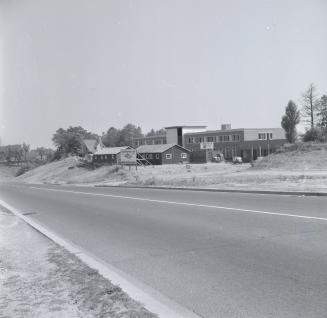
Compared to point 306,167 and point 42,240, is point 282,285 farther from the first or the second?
point 306,167

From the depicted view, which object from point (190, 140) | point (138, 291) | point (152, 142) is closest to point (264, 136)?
point (190, 140)

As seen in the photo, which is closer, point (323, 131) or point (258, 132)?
point (323, 131)

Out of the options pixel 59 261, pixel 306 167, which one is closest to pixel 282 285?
pixel 59 261

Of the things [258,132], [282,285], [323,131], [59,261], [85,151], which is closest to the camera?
[282,285]

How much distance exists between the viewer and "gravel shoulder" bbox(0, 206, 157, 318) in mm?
5344

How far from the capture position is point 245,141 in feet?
331

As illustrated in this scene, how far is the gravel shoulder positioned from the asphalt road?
642mm

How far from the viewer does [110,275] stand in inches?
278

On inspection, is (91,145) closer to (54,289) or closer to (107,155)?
(107,155)

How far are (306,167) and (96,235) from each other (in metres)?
39.5

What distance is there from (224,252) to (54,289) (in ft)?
10.3

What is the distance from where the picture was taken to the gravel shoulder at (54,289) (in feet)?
17.5

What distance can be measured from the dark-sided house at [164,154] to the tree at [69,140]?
39065 millimetres

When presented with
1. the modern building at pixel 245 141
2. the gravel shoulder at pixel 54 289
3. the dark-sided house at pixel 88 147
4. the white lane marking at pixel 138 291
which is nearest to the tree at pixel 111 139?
the dark-sided house at pixel 88 147
